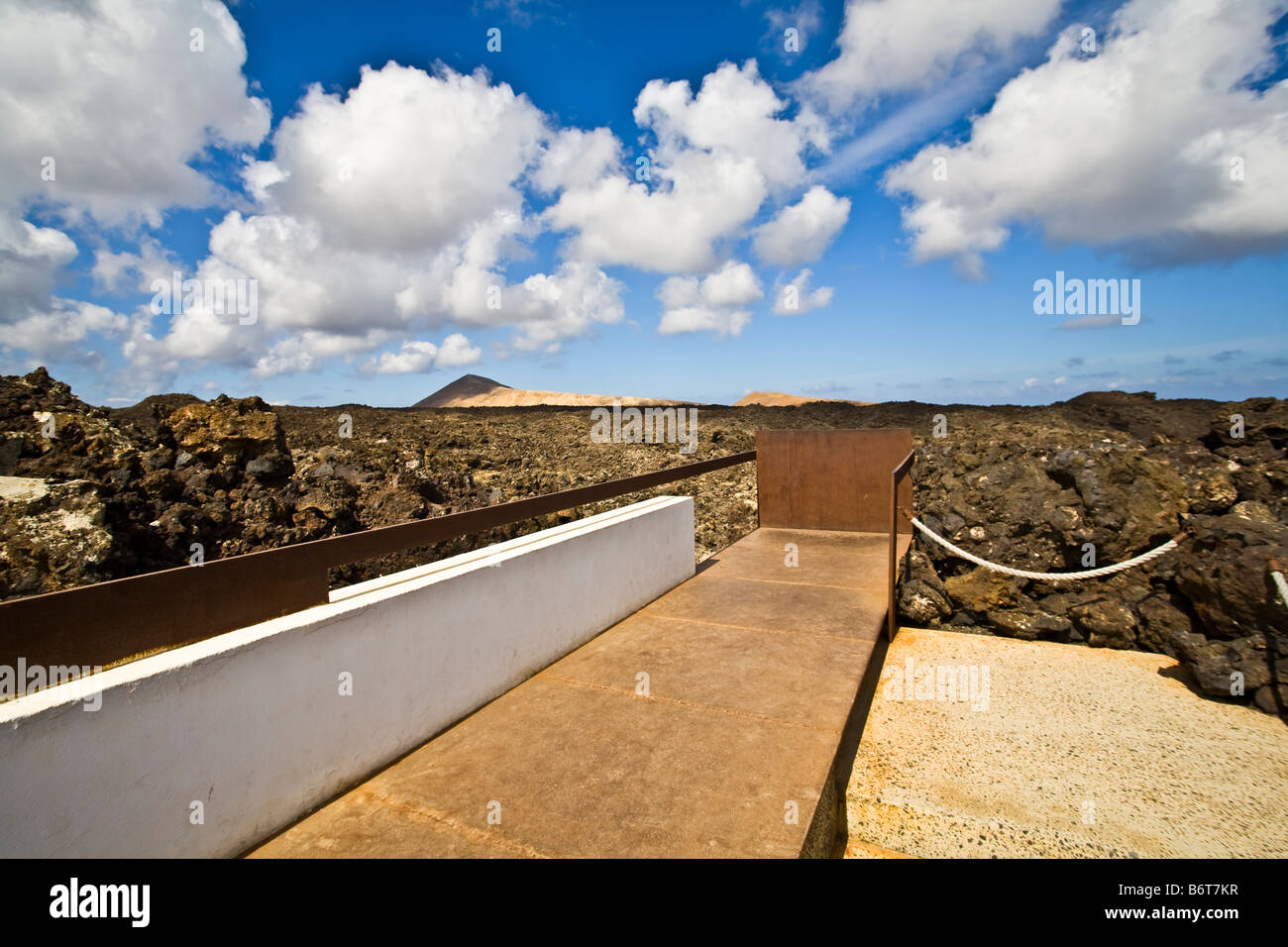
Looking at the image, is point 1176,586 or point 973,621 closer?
point 1176,586

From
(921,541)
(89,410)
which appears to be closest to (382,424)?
(89,410)

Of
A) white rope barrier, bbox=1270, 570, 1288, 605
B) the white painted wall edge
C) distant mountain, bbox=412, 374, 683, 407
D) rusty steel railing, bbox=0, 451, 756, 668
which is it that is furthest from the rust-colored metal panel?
distant mountain, bbox=412, 374, 683, 407

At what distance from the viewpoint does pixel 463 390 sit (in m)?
49.5

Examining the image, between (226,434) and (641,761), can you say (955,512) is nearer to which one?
(641,761)

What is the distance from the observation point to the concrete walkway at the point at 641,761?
2.00 m

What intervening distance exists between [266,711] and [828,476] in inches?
240

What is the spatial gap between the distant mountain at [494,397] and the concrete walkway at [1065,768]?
3967 centimetres

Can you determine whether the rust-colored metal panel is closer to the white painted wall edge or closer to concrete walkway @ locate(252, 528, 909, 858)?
concrete walkway @ locate(252, 528, 909, 858)

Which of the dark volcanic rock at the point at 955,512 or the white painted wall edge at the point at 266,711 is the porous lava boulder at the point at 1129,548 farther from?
the white painted wall edge at the point at 266,711

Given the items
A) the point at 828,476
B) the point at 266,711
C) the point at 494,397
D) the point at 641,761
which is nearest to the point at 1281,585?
the point at 641,761

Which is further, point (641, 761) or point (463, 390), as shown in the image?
point (463, 390)

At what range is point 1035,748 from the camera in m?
3.07
